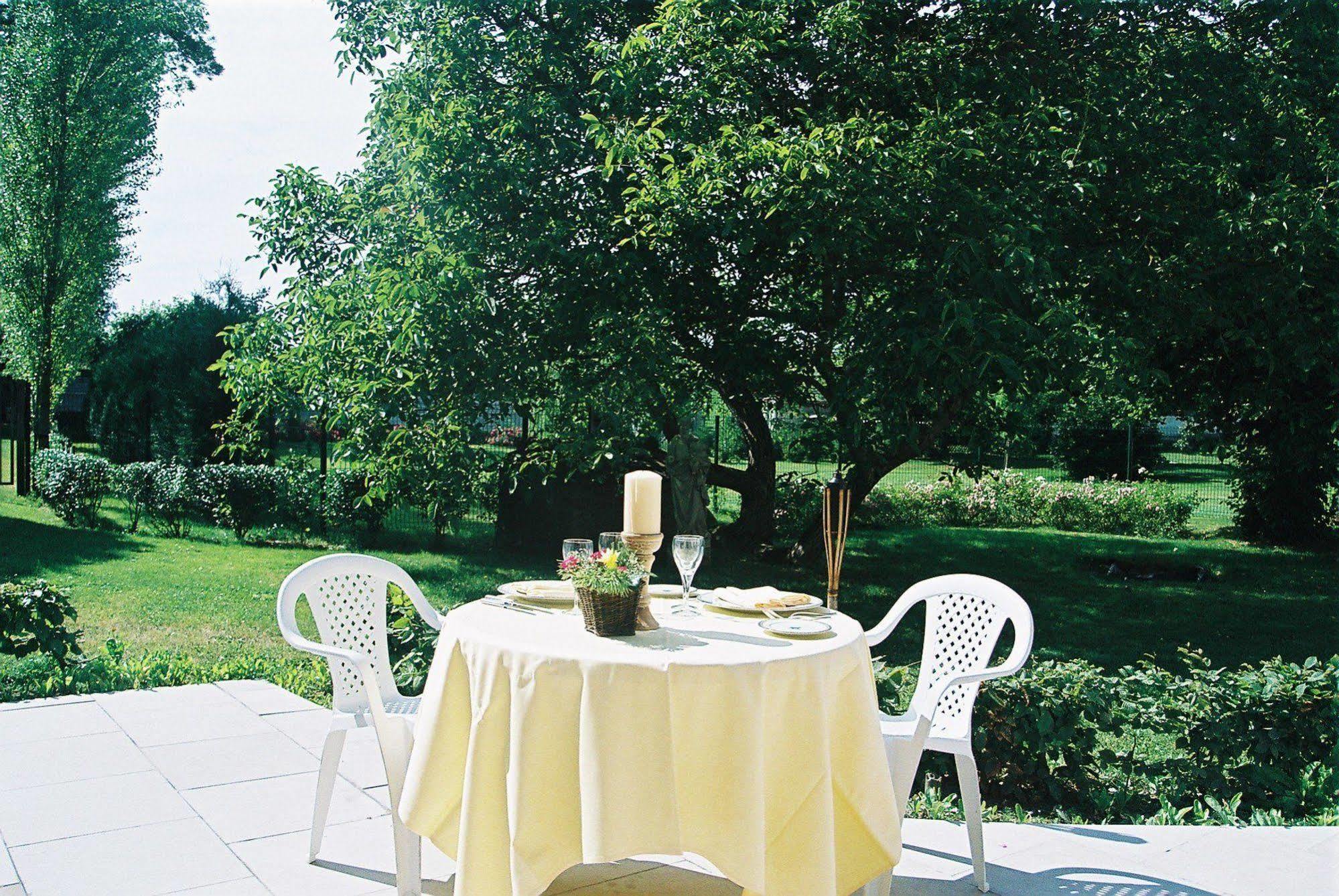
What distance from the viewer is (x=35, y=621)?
4887mm

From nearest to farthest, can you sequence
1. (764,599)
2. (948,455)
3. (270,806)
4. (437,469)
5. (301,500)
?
(764,599) < (270,806) < (437,469) < (948,455) < (301,500)

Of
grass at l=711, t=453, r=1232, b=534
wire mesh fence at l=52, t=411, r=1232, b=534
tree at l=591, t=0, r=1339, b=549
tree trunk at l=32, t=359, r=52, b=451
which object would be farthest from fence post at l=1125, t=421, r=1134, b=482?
tree trunk at l=32, t=359, r=52, b=451

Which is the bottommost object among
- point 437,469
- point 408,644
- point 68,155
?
point 408,644

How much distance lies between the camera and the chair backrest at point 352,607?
3113 mm

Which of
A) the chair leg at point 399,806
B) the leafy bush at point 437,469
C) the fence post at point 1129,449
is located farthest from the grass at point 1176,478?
the chair leg at point 399,806

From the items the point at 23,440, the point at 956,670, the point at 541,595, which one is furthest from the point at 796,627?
the point at 23,440

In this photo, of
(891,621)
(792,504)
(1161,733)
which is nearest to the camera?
(891,621)

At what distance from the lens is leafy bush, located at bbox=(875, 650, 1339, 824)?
3.73 m

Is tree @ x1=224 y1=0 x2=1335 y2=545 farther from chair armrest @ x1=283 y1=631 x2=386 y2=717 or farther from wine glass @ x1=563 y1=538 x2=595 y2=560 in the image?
chair armrest @ x1=283 y1=631 x2=386 y2=717

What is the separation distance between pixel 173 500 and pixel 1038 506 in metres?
10.6

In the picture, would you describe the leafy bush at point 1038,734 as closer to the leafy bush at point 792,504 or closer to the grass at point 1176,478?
the leafy bush at point 792,504

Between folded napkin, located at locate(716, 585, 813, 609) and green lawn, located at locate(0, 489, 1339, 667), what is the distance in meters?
4.28

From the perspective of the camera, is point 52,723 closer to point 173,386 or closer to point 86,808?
point 86,808

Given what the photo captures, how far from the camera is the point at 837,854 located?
2.49 meters
